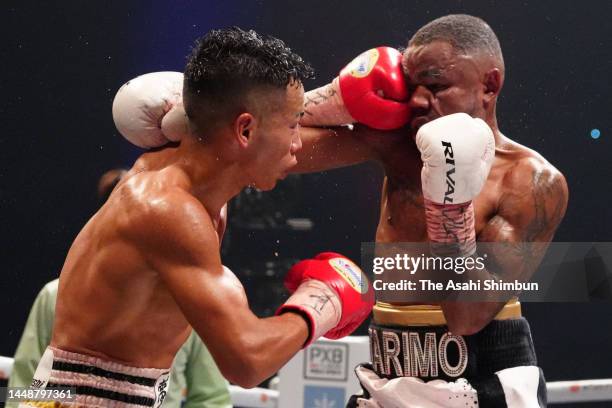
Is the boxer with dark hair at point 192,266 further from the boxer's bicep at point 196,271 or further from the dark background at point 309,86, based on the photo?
the dark background at point 309,86

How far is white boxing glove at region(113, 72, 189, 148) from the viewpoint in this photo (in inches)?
92.0

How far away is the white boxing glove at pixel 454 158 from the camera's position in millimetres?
2152

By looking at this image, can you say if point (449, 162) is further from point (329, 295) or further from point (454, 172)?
point (329, 295)

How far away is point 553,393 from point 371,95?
1.43 m

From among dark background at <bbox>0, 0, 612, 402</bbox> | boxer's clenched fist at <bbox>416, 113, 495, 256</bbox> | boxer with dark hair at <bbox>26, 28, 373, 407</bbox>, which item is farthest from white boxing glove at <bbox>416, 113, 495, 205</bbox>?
dark background at <bbox>0, 0, 612, 402</bbox>

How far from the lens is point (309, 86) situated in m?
4.16

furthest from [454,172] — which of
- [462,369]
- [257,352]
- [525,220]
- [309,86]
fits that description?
[309,86]

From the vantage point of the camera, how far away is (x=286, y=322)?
1890mm

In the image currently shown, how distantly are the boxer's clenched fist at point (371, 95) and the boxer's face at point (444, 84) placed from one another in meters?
0.06

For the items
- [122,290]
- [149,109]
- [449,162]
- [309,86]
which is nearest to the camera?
[122,290]

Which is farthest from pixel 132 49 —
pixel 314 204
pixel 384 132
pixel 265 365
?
pixel 265 365

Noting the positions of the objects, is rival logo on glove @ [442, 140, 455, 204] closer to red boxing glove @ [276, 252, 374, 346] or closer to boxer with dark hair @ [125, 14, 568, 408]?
boxer with dark hair @ [125, 14, 568, 408]

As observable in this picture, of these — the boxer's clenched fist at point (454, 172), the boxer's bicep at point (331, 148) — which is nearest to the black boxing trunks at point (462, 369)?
the boxer's clenched fist at point (454, 172)

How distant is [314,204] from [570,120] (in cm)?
117
